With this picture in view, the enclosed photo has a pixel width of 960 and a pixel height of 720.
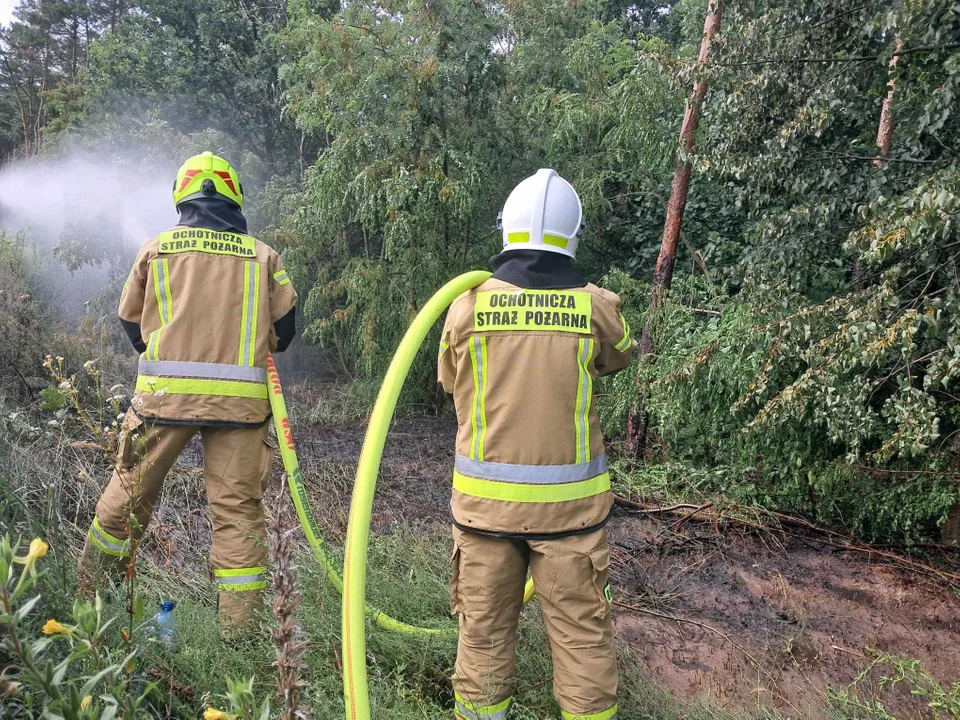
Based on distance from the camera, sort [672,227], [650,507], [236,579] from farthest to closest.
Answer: [672,227], [650,507], [236,579]

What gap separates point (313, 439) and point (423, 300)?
5.53ft

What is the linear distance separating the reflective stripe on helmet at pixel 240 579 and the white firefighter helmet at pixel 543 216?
174 centimetres

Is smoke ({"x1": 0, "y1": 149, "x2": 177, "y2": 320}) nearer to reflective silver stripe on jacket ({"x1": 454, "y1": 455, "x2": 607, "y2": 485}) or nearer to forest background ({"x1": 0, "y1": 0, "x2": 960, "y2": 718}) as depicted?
forest background ({"x1": 0, "y1": 0, "x2": 960, "y2": 718})

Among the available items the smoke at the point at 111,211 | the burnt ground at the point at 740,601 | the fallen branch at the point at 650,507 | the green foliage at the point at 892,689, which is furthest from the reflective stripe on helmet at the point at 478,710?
the smoke at the point at 111,211

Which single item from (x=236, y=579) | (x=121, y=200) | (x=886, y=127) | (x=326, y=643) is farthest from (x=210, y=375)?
(x=121, y=200)

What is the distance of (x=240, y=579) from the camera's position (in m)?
2.75

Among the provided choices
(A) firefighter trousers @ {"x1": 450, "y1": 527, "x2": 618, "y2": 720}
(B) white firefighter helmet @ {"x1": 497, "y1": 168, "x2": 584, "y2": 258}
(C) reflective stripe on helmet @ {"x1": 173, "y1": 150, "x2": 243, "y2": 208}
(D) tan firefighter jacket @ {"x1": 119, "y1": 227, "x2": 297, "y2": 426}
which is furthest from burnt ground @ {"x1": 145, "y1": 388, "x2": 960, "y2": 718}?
(B) white firefighter helmet @ {"x1": 497, "y1": 168, "x2": 584, "y2": 258}

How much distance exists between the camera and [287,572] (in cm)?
115

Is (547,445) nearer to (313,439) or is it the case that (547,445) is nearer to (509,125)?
(313,439)

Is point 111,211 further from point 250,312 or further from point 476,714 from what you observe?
point 476,714

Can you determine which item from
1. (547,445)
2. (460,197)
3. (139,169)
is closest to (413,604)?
(547,445)

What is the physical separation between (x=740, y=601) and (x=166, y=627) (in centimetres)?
289

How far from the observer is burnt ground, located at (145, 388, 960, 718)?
2926 mm

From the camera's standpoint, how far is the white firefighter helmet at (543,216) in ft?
7.06
